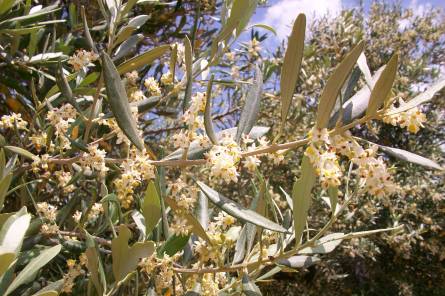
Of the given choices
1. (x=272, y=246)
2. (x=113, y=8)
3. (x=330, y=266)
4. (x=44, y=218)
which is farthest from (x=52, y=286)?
(x=330, y=266)

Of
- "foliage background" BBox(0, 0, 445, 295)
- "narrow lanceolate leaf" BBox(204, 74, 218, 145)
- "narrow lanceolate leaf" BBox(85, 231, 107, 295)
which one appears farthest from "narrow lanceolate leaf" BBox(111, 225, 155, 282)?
"foliage background" BBox(0, 0, 445, 295)

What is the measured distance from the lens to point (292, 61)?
1.11m

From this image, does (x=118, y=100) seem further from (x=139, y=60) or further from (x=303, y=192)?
(x=303, y=192)

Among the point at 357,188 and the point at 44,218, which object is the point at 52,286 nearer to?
the point at 44,218

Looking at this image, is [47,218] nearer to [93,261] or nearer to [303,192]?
[93,261]

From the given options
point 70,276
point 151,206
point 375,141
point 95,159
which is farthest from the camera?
point 375,141

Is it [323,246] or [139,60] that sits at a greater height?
[139,60]

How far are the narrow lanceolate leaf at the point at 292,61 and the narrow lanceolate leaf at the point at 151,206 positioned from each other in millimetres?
451

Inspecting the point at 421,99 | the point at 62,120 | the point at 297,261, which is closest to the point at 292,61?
the point at 421,99

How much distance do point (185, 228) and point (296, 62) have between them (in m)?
0.69

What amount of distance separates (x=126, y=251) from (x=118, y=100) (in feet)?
1.45

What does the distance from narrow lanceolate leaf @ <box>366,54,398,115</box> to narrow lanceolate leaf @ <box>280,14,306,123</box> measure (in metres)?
0.20

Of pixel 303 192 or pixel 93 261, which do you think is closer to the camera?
pixel 303 192

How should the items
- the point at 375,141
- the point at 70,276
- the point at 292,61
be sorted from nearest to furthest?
the point at 292,61
the point at 70,276
the point at 375,141
